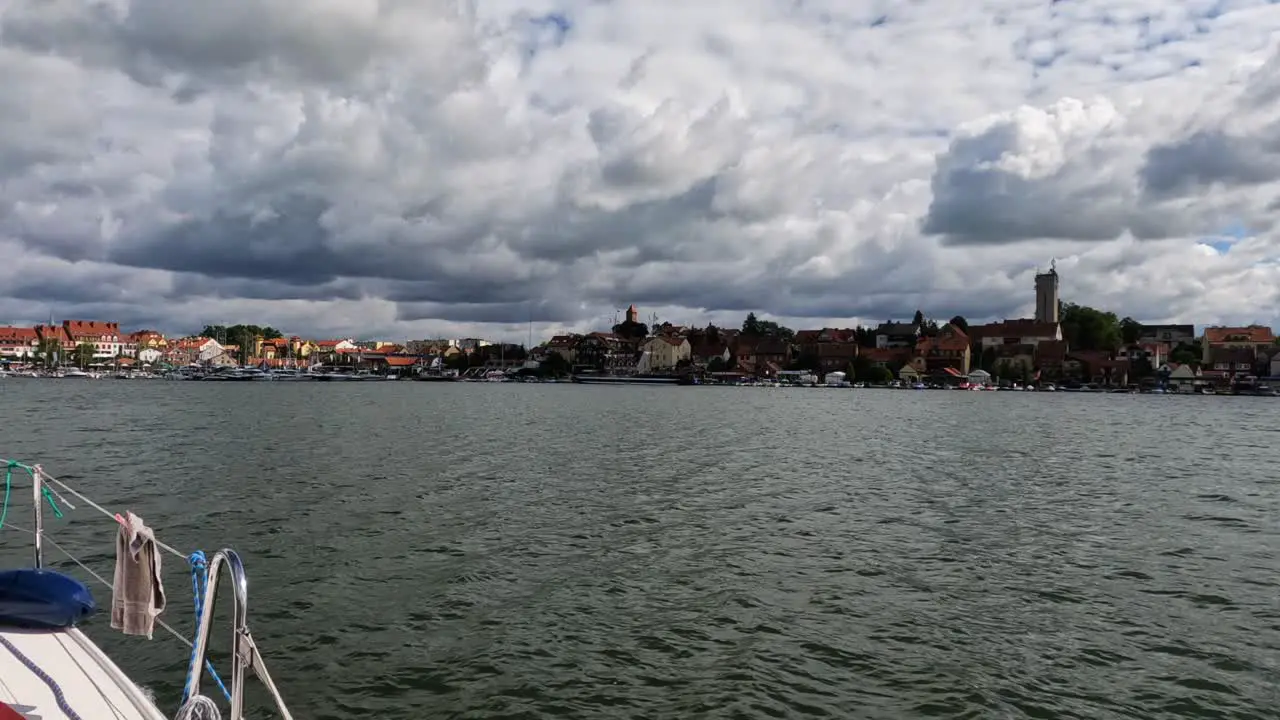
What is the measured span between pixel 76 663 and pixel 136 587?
1048 millimetres

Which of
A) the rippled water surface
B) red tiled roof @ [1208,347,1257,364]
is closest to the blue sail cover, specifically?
the rippled water surface

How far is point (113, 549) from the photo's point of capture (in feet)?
56.8

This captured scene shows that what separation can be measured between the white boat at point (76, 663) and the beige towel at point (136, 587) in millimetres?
310

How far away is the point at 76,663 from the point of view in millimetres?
6934

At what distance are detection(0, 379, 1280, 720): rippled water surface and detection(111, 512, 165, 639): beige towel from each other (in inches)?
100

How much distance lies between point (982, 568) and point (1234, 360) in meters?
220

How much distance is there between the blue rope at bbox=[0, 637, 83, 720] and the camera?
6.08 metres

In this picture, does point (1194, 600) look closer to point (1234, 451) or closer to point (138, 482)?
point (138, 482)

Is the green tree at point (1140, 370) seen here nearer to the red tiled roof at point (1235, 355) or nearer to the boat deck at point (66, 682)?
the red tiled roof at point (1235, 355)

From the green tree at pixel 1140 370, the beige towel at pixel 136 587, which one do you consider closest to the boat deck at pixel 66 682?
the beige towel at pixel 136 587

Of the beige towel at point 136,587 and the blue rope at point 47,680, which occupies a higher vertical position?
the beige towel at point 136,587

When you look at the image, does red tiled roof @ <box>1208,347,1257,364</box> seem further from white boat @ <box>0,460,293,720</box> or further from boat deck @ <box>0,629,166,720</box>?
boat deck @ <box>0,629,166,720</box>

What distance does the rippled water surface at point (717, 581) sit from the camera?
415 inches

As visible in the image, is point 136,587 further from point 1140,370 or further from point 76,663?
point 1140,370
